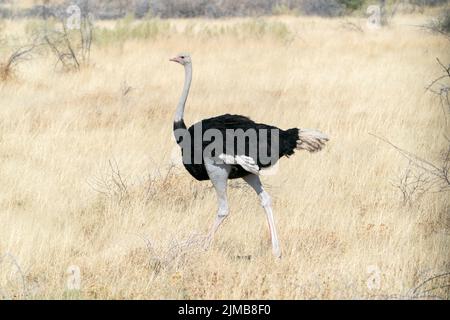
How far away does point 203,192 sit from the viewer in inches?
277

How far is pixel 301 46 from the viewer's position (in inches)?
655

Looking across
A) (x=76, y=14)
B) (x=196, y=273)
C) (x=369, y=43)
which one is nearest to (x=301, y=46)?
(x=369, y=43)

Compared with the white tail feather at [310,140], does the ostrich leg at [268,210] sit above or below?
below

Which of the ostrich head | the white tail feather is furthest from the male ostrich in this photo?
the ostrich head

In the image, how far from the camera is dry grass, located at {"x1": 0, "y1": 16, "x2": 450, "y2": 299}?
16.8 feet

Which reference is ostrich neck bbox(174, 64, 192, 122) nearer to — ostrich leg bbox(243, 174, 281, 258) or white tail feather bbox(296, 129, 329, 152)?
ostrich leg bbox(243, 174, 281, 258)

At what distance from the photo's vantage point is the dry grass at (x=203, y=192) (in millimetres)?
5125

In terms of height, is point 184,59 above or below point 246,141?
above

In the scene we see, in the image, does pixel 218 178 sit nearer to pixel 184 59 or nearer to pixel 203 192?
pixel 184 59

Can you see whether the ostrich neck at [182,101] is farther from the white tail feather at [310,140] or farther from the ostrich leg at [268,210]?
the white tail feather at [310,140]

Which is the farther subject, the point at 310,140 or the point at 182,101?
the point at 182,101

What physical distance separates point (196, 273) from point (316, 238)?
102cm

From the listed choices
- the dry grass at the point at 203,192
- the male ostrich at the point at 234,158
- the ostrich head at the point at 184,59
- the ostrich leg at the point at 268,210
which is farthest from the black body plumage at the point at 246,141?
the ostrich head at the point at 184,59

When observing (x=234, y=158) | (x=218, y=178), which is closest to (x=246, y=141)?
(x=234, y=158)
